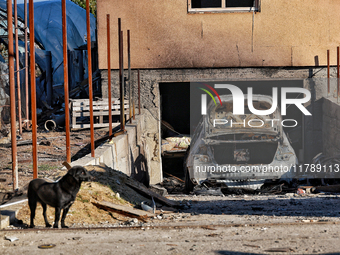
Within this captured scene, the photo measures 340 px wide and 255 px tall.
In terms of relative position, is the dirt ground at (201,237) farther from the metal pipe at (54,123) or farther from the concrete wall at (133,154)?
the metal pipe at (54,123)

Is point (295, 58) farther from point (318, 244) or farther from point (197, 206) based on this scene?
point (318, 244)

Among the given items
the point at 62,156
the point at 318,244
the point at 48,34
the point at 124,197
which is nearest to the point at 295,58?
the point at 62,156

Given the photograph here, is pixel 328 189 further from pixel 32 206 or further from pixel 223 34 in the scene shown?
pixel 223 34

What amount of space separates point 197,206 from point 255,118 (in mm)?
3652

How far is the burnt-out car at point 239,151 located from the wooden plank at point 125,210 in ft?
10.6

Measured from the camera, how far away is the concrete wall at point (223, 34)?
1405 centimetres

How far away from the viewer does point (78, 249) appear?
398 centimetres

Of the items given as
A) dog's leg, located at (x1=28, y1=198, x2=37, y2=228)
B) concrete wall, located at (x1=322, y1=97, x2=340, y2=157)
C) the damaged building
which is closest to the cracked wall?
the damaged building

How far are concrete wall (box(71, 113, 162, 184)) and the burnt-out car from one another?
1.41 meters

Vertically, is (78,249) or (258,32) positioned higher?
(258,32)

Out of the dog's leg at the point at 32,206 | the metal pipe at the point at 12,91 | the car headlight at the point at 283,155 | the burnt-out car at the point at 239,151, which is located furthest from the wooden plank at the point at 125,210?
the car headlight at the point at 283,155

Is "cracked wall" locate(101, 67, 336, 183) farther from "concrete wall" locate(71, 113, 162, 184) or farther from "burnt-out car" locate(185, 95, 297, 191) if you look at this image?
"burnt-out car" locate(185, 95, 297, 191)

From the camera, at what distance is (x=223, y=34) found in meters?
14.1

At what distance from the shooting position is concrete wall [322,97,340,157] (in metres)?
12.6
